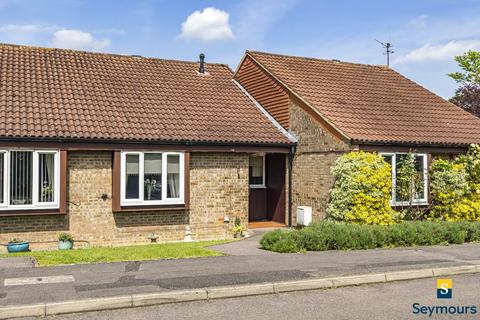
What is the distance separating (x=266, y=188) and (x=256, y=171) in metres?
0.70

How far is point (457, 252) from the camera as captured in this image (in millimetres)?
11625

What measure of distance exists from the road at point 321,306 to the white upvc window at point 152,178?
7.05 meters

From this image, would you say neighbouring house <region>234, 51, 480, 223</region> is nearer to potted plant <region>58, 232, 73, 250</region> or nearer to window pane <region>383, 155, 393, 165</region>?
window pane <region>383, 155, 393, 165</region>

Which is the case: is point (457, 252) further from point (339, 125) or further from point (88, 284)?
point (88, 284)

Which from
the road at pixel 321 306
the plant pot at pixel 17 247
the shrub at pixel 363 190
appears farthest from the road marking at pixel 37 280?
the shrub at pixel 363 190

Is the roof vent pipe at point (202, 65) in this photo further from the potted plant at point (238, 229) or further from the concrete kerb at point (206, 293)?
the concrete kerb at point (206, 293)

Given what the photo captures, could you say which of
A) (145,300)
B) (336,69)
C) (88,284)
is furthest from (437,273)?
(336,69)

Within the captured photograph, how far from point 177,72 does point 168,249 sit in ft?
29.2

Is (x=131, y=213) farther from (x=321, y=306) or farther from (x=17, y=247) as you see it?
(x=321, y=306)

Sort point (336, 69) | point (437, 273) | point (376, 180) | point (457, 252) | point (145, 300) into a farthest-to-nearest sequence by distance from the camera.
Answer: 1. point (336, 69)
2. point (376, 180)
3. point (457, 252)
4. point (437, 273)
5. point (145, 300)

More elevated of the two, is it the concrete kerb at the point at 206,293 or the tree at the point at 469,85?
the tree at the point at 469,85

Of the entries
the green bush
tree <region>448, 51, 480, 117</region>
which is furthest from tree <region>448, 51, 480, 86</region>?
the green bush

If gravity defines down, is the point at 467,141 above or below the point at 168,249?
above

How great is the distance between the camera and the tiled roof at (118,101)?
45.4 ft
